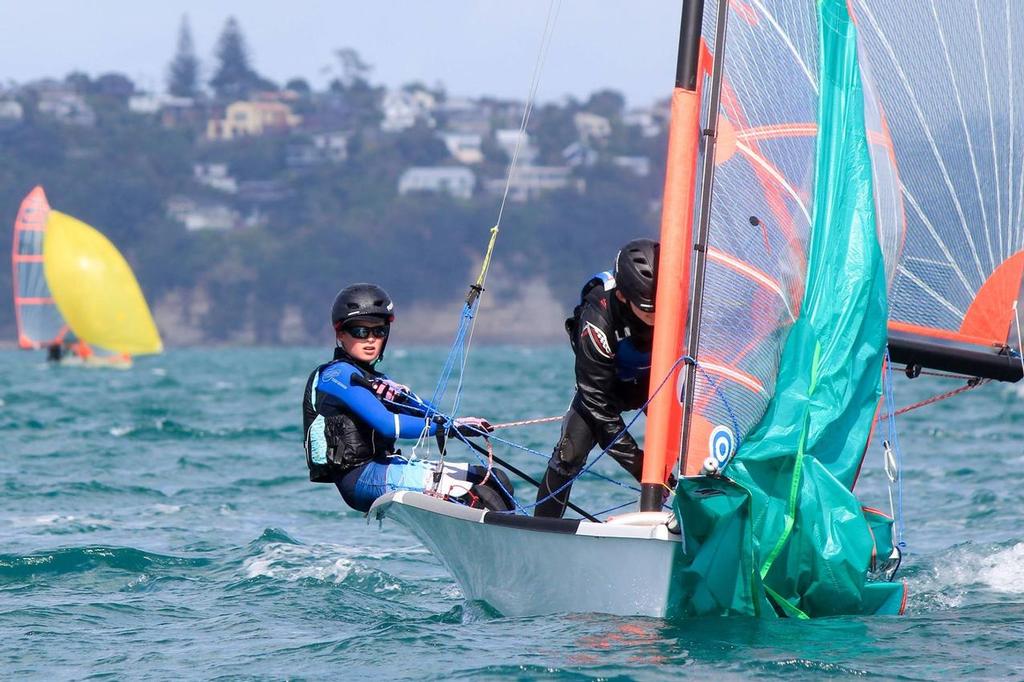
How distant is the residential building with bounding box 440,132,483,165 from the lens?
12900cm

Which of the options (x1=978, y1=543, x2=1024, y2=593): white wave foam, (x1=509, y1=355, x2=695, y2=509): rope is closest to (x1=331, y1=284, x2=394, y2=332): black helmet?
(x1=509, y1=355, x2=695, y2=509): rope

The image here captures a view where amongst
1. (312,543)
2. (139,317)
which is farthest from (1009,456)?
(139,317)

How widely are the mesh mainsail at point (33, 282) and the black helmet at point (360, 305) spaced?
31984mm

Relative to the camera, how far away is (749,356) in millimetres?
5672

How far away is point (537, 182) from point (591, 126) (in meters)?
14.8

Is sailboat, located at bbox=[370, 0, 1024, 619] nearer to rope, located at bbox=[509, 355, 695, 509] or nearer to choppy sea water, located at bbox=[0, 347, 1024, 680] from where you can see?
rope, located at bbox=[509, 355, 695, 509]

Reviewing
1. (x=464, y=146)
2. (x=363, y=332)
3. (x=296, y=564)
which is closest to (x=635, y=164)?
(x=464, y=146)

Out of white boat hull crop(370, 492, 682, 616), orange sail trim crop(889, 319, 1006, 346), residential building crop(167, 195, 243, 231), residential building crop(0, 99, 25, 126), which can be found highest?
residential building crop(0, 99, 25, 126)

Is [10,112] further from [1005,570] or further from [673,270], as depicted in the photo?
[673,270]

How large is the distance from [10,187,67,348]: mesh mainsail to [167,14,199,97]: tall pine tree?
112 meters

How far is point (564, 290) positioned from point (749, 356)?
9811 centimetres

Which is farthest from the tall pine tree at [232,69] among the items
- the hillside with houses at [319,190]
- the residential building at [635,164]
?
the residential building at [635,164]

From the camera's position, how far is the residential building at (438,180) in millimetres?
118688

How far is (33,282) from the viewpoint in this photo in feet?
126
